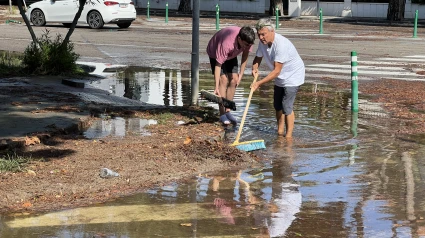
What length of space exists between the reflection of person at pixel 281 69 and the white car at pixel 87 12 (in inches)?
858

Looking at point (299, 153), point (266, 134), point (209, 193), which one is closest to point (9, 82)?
point (266, 134)

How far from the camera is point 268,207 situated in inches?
264

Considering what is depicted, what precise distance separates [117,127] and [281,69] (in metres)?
2.27

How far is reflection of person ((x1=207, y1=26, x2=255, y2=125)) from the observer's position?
1004 cm

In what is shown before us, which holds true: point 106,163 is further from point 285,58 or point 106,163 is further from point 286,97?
point 286,97

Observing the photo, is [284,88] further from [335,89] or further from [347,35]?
[347,35]

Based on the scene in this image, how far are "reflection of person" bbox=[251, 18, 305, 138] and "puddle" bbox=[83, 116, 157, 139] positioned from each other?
5.35 ft

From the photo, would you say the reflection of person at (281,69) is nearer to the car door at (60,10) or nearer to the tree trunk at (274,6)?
the car door at (60,10)

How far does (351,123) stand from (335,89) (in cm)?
381

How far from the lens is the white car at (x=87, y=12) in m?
31.2

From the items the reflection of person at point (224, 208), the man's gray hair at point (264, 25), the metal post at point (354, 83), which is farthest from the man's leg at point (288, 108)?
the reflection of person at point (224, 208)

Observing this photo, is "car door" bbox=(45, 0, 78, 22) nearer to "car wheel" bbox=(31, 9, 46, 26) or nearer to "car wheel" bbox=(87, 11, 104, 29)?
"car wheel" bbox=(31, 9, 46, 26)

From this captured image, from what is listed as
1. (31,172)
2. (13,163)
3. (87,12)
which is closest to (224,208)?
(31,172)

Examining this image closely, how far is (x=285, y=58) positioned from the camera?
9680 mm
